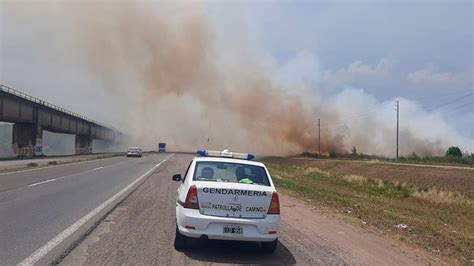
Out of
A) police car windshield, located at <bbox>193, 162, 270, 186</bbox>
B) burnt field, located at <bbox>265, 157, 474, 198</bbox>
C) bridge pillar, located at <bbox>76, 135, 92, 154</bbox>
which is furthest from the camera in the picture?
bridge pillar, located at <bbox>76, 135, 92, 154</bbox>

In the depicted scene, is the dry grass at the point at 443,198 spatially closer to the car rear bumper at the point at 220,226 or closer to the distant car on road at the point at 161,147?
the car rear bumper at the point at 220,226

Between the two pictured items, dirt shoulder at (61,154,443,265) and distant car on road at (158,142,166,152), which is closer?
dirt shoulder at (61,154,443,265)

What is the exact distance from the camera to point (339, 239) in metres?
9.71

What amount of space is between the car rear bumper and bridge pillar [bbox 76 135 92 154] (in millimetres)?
83756

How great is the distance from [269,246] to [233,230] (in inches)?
32.7

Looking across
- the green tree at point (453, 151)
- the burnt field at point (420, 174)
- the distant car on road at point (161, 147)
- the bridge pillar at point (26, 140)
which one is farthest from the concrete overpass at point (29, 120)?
the green tree at point (453, 151)

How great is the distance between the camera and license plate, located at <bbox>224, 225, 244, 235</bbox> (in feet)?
25.0

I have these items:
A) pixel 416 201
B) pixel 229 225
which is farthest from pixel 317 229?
pixel 416 201

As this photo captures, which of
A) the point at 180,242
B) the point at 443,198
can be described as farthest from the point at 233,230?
the point at 443,198

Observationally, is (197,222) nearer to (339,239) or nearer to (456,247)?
(339,239)

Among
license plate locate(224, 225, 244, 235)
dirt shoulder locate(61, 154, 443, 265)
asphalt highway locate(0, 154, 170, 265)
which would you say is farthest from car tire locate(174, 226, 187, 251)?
asphalt highway locate(0, 154, 170, 265)

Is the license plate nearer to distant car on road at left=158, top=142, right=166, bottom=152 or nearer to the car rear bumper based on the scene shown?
the car rear bumper

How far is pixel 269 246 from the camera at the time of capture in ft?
26.5

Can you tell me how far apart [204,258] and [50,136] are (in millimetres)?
137677
